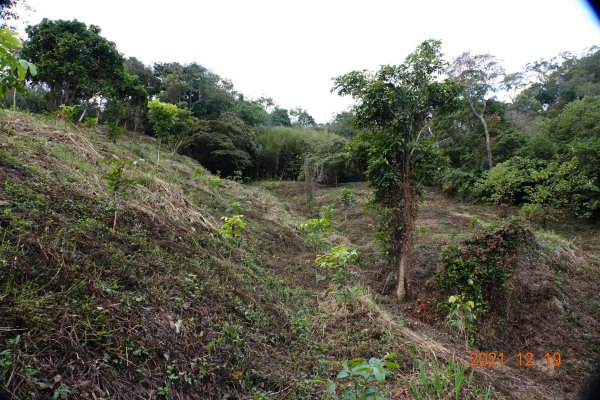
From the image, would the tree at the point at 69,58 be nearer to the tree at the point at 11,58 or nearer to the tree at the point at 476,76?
the tree at the point at 11,58

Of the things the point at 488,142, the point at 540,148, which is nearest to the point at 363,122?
the point at 540,148

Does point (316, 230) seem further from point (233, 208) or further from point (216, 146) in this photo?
point (216, 146)

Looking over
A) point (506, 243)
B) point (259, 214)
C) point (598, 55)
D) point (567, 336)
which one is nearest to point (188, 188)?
point (259, 214)

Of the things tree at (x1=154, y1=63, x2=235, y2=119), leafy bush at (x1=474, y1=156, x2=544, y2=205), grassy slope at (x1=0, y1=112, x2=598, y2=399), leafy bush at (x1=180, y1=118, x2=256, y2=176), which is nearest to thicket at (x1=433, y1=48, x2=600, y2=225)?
leafy bush at (x1=474, y1=156, x2=544, y2=205)

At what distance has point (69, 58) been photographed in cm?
952

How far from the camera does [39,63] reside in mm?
9164

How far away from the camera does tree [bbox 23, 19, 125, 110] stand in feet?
30.3

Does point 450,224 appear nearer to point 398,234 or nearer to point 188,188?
point 398,234

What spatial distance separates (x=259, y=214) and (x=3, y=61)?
615cm
